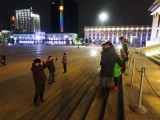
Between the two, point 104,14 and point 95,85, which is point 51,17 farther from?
point 95,85

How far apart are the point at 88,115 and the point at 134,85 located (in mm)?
3431

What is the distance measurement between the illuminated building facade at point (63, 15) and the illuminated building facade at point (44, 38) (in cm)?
2015

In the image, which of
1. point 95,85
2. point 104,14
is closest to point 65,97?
point 95,85

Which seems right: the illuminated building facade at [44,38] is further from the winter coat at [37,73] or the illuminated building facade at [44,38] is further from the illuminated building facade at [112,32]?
the winter coat at [37,73]

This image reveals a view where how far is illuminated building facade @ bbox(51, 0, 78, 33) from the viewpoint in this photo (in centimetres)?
15350

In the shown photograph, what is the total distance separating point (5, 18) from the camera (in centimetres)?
19300

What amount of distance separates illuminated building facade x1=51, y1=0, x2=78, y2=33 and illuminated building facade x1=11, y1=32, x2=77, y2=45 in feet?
66.1

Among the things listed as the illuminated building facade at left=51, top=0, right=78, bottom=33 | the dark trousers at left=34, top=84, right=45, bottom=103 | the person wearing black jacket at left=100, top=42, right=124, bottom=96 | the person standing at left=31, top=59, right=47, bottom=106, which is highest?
the illuminated building facade at left=51, top=0, right=78, bottom=33

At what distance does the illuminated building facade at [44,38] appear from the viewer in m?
128

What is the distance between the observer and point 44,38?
138m

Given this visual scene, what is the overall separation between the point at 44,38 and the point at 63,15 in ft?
112

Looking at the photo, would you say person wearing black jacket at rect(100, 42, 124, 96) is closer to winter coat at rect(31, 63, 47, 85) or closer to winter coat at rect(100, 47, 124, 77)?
winter coat at rect(100, 47, 124, 77)

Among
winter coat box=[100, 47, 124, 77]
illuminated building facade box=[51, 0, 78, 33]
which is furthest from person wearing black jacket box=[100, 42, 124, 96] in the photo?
illuminated building facade box=[51, 0, 78, 33]

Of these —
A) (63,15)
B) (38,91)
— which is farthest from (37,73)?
(63,15)
